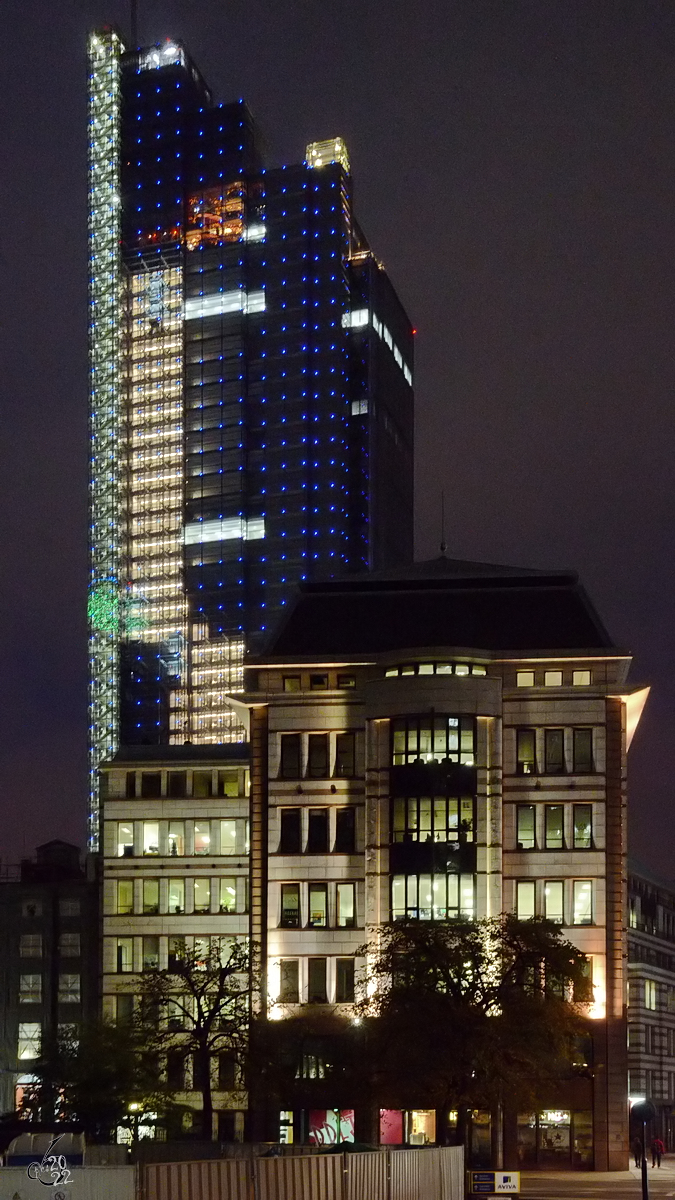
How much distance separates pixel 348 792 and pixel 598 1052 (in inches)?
941

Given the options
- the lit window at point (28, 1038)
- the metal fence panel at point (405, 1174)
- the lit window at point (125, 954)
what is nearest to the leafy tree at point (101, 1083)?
the lit window at point (125, 954)

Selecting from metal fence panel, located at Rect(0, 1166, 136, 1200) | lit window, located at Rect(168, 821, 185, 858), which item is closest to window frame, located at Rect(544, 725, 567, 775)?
lit window, located at Rect(168, 821, 185, 858)

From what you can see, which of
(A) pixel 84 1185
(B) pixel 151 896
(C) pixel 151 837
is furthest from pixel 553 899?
(A) pixel 84 1185

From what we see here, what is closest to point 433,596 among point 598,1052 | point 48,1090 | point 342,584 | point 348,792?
point 342,584

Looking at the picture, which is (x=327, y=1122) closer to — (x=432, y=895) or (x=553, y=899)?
(x=432, y=895)

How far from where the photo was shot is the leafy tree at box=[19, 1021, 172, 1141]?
107 m

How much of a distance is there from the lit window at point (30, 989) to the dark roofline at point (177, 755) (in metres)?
28.5

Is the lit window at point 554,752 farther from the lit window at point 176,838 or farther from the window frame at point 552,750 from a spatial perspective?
the lit window at point 176,838

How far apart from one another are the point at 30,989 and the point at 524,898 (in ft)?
186

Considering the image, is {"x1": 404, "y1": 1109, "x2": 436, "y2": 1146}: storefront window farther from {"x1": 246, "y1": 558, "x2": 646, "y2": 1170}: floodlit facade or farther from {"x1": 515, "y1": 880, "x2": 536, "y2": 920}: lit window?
{"x1": 515, "y1": 880, "x2": 536, "y2": 920}: lit window

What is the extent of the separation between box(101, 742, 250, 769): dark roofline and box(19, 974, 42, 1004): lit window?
28.5m

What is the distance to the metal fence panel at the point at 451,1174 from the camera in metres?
46.2

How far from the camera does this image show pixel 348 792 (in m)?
132

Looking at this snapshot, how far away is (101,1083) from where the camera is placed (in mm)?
108438
